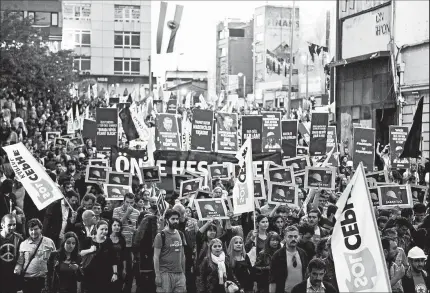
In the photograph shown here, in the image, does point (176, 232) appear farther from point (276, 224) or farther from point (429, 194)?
point (429, 194)

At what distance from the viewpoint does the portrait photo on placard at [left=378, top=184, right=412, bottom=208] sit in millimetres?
15531

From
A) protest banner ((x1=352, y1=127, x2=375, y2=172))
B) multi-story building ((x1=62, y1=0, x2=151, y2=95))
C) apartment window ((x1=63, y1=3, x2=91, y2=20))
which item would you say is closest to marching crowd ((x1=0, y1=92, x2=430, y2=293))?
protest banner ((x1=352, y1=127, x2=375, y2=172))

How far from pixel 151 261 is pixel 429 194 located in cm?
739

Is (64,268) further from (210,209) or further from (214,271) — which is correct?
(210,209)

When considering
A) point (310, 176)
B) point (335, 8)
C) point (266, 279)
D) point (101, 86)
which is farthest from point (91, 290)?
point (101, 86)

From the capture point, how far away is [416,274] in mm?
10203

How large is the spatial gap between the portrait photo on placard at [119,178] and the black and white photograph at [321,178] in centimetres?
305

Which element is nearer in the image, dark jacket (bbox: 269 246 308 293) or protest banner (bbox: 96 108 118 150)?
dark jacket (bbox: 269 246 308 293)

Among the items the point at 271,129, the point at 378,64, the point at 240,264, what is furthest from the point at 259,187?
the point at 378,64

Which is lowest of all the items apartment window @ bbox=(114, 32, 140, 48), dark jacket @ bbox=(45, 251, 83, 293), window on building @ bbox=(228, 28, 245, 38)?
dark jacket @ bbox=(45, 251, 83, 293)

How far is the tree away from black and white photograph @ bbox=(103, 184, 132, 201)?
2303cm

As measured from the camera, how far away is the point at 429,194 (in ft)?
62.2

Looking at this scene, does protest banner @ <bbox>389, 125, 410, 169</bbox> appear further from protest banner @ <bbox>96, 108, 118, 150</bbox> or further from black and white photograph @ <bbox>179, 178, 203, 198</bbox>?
protest banner @ <bbox>96, 108, 118, 150</bbox>

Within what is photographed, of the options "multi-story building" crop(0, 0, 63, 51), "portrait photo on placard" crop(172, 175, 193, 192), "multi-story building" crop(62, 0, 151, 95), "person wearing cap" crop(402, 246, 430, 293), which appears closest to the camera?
"person wearing cap" crop(402, 246, 430, 293)
